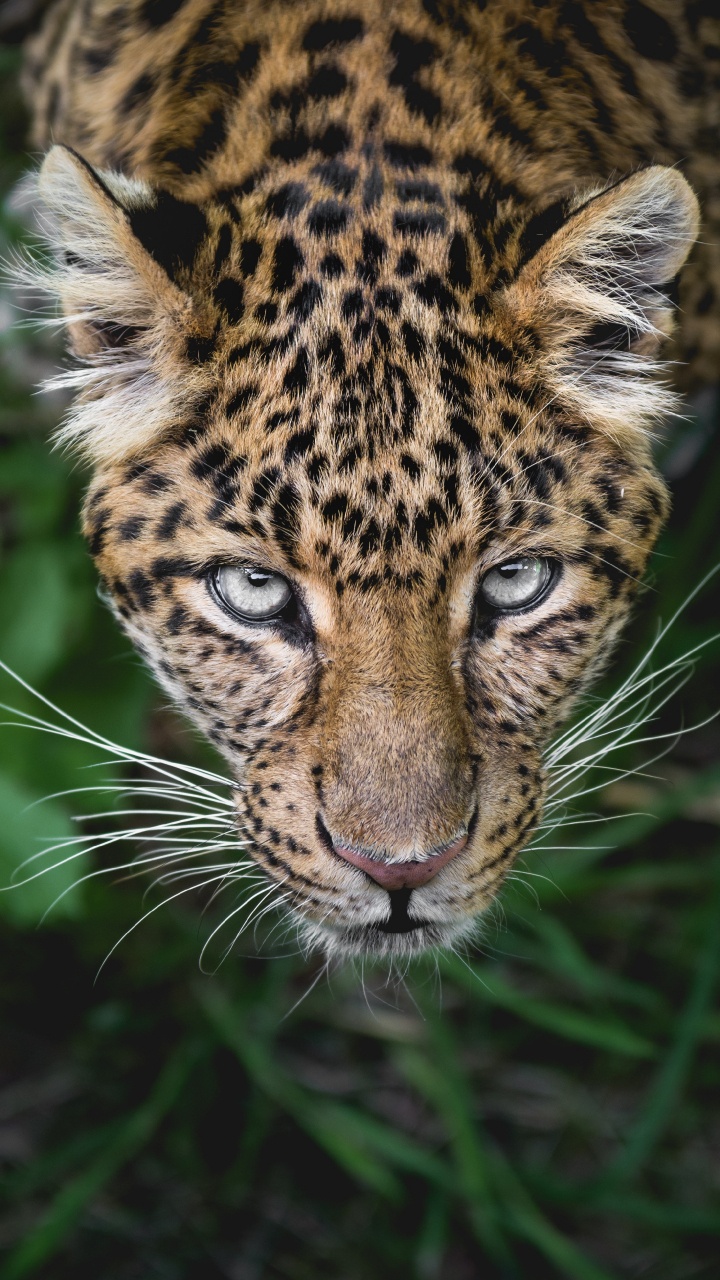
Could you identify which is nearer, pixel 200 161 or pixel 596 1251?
pixel 200 161

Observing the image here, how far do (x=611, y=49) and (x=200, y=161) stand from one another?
1.36m

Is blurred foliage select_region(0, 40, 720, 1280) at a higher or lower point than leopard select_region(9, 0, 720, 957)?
lower

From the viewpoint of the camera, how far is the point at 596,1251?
5016 millimetres

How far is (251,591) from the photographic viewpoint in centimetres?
297

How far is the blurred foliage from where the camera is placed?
4.69 meters

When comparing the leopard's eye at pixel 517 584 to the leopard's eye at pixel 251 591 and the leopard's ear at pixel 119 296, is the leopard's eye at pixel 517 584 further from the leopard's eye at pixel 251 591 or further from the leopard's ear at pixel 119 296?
the leopard's ear at pixel 119 296

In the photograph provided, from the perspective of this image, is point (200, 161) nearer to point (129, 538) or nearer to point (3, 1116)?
point (129, 538)

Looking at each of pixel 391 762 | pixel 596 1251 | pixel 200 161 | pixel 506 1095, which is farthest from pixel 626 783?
pixel 200 161

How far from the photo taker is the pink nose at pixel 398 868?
2.78 m

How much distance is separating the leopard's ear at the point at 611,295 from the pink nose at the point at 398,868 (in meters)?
1.18

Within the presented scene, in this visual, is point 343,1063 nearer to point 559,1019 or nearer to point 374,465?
point 559,1019

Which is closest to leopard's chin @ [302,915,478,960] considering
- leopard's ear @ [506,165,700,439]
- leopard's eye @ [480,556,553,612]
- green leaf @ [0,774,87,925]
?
leopard's eye @ [480,556,553,612]

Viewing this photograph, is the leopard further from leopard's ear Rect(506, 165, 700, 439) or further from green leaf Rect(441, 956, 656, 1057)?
green leaf Rect(441, 956, 656, 1057)

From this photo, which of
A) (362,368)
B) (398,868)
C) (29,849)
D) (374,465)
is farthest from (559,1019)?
(362,368)
